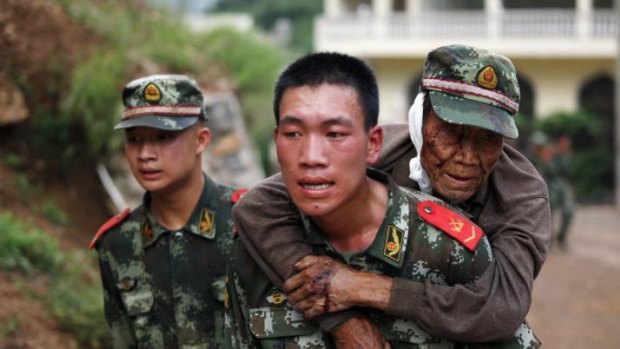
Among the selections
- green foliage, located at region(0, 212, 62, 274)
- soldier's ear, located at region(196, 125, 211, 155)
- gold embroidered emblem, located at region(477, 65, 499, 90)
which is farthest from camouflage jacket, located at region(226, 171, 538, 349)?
green foliage, located at region(0, 212, 62, 274)

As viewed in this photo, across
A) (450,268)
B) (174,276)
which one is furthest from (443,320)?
(174,276)

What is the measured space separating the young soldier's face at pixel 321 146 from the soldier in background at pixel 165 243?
120cm

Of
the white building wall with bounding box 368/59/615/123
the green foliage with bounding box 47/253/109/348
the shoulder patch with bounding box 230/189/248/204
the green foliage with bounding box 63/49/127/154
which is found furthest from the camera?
the white building wall with bounding box 368/59/615/123

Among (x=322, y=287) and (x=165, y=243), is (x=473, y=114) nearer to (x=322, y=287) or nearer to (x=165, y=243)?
(x=322, y=287)

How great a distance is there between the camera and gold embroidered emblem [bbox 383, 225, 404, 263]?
2.31m

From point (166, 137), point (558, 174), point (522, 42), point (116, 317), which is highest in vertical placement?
point (166, 137)

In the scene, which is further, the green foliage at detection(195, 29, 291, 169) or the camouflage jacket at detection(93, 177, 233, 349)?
the green foliage at detection(195, 29, 291, 169)

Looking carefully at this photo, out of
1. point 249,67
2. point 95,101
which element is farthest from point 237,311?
point 249,67

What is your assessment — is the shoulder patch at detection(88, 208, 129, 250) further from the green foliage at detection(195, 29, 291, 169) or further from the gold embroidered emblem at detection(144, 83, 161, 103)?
the green foliage at detection(195, 29, 291, 169)

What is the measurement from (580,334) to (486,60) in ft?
21.0

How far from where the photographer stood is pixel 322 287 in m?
2.22

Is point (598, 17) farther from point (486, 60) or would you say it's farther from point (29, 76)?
point (486, 60)

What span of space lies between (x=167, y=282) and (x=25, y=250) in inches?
120

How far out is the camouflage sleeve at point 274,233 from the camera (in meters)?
2.32
